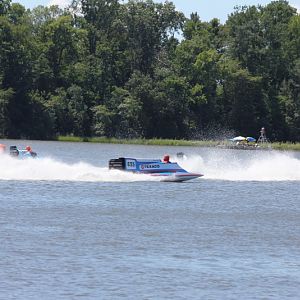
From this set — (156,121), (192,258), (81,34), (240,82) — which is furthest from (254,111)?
(192,258)

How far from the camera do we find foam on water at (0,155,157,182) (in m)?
45.4

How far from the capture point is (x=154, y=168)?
4488 cm

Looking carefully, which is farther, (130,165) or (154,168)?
(154,168)

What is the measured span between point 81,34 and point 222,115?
16.4 metres

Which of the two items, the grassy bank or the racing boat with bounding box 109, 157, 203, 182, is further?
the grassy bank

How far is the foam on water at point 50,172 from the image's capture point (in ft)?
149

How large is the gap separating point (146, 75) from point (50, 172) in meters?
65.6

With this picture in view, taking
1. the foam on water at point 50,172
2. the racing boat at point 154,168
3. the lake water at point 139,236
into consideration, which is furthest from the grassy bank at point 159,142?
the racing boat at point 154,168

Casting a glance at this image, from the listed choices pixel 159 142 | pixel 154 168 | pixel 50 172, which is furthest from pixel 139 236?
pixel 159 142

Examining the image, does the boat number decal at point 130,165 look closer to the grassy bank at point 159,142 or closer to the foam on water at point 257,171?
the foam on water at point 257,171

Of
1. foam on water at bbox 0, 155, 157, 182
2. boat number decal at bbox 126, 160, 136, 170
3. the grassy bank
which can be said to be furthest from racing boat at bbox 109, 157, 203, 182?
the grassy bank

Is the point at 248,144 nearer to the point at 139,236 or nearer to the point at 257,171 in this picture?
the point at 257,171

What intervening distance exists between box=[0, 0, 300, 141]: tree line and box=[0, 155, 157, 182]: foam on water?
183ft

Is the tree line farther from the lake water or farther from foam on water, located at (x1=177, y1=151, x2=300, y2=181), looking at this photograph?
the lake water
